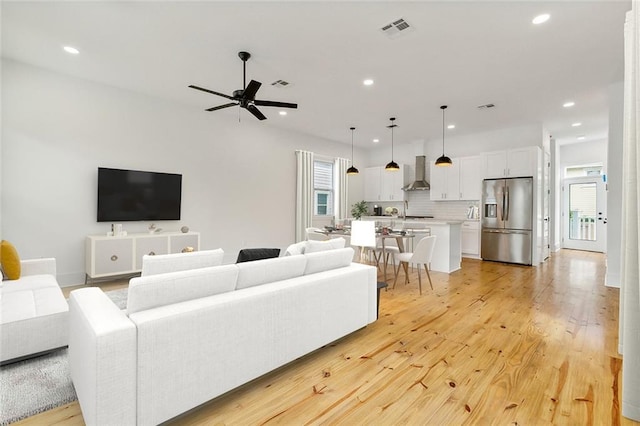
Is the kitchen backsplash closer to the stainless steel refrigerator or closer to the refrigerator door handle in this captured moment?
the stainless steel refrigerator

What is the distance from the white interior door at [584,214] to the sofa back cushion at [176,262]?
999 centimetres

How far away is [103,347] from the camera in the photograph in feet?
4.67

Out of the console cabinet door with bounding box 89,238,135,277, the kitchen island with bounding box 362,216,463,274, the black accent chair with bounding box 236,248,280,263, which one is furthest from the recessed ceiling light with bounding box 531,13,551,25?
the console cabinet door with bounding box 89,238,135,277

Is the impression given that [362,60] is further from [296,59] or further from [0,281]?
[0,281]

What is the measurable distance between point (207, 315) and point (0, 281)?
2.52 m

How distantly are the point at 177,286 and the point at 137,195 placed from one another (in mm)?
3852

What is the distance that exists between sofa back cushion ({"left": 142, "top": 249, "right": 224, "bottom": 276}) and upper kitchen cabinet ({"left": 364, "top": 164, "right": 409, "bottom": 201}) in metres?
6.92

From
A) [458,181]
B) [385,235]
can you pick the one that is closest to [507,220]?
[458,181]

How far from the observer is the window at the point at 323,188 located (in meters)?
8.12

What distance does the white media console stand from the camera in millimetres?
4293

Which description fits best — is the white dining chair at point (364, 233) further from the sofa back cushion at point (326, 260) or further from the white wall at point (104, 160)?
the white wall at point (104, 160)

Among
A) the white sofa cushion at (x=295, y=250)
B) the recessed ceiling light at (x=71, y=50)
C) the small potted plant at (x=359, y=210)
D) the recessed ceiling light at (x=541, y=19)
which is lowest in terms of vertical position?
the white sofa cushion at (x=295, y=250)

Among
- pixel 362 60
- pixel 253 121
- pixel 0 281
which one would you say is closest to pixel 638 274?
pixel 362 60

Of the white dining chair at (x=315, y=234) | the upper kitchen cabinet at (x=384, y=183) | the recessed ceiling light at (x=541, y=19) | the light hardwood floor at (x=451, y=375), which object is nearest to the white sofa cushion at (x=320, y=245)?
the light hardwood floor at (x=451, y=375)
